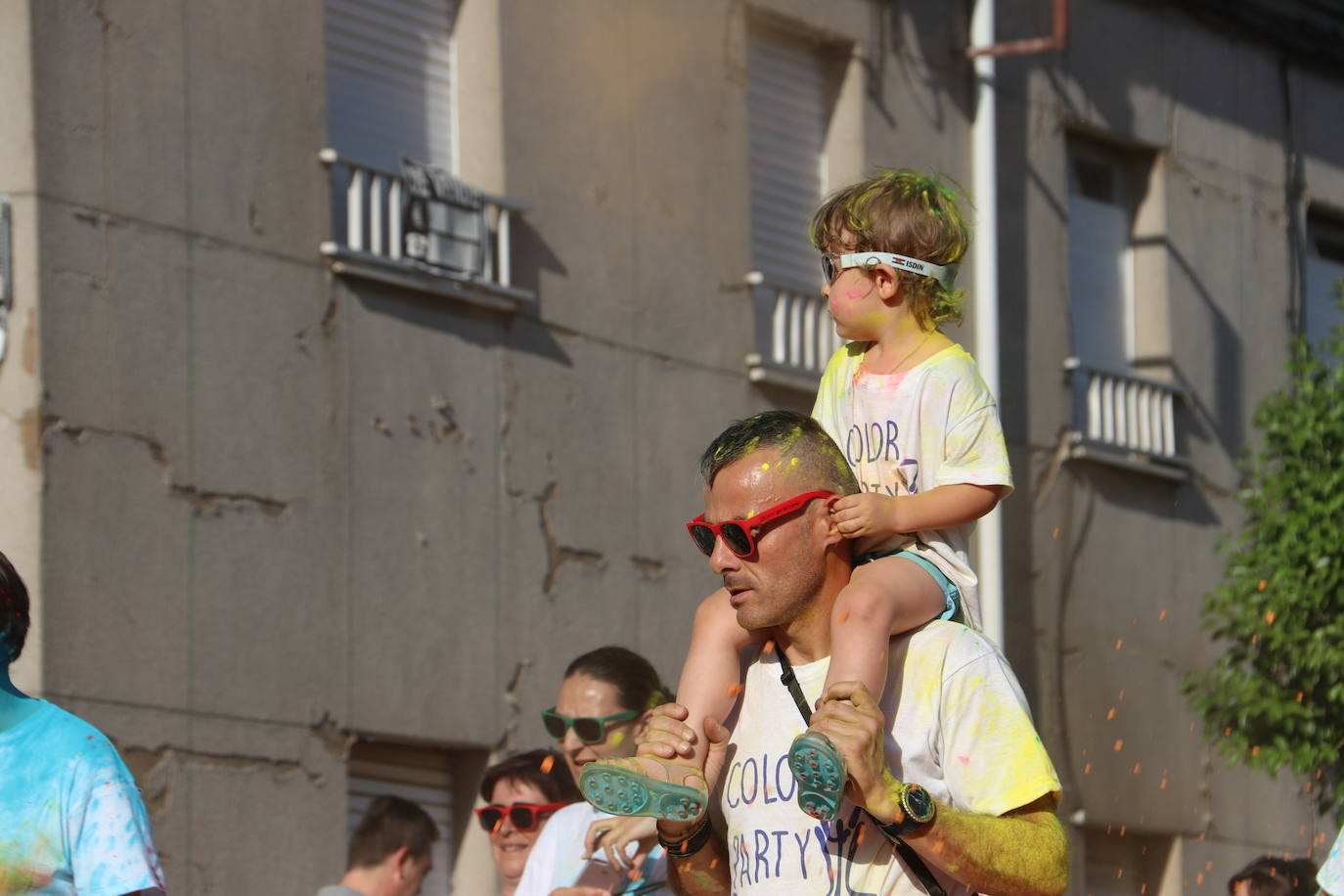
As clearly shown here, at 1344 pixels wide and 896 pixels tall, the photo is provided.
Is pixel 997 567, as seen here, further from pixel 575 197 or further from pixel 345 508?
pixel 345 508

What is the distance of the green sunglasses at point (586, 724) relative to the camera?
8188mm

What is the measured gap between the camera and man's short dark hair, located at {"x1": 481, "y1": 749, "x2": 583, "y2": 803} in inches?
341

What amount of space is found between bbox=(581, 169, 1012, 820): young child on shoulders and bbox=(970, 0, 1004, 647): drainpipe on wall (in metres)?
10.8

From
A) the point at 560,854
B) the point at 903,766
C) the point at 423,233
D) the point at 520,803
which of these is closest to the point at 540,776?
the point at 520,803

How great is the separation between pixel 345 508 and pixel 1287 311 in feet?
31.8

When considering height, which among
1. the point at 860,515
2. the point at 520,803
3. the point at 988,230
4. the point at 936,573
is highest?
the point at 988,230

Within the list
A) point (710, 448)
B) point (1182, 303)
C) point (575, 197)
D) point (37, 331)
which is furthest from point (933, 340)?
point (1182, 303)

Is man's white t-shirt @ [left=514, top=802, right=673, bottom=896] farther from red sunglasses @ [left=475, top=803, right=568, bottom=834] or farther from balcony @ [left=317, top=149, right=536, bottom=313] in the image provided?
balcony @ [left=317, top=149, right=536, bottom=313]

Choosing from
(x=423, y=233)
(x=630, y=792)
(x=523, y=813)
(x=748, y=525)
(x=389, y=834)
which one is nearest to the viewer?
(x=630, y=792)

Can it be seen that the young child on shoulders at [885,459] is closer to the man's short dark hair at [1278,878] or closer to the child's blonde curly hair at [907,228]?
the child's blonde curly hair at [907,228]

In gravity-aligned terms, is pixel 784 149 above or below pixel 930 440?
above

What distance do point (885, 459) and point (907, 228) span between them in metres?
0.54

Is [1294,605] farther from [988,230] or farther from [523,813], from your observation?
[523,813]

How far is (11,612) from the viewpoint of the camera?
18.5ft
